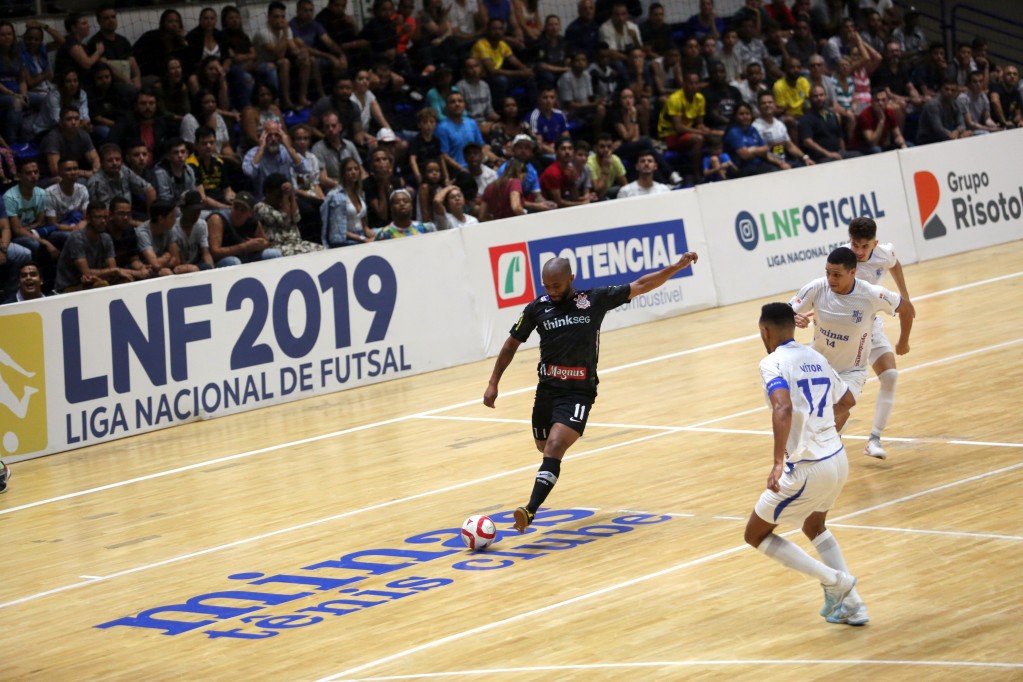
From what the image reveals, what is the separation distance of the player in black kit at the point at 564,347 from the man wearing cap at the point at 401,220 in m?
8.24

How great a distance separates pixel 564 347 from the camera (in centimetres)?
1052

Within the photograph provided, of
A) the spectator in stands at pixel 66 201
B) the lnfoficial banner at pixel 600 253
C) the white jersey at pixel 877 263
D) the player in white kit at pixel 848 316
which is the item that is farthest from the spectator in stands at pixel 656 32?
the player in white kit at pixel 848 316

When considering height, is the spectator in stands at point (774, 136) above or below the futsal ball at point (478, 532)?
above

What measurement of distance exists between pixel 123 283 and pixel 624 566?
9.42 meters

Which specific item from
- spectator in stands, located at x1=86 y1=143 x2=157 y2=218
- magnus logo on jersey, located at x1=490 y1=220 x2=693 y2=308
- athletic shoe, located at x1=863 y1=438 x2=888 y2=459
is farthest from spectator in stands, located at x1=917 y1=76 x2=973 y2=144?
athletic shoe, located at x1=863 y1=438 x2=888 y2=459

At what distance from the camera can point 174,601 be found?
9.41 metres

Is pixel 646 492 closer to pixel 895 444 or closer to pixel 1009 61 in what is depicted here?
pixel 895 444

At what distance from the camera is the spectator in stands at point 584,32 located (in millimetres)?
25594

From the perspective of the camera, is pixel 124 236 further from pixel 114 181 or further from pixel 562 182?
pixel 562 182

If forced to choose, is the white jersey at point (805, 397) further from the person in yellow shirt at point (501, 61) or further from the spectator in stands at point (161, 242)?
the person in yellow shirt at point (501, 61)

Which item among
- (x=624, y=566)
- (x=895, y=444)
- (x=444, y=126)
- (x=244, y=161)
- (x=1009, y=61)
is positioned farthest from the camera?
(x=1009, y=61)

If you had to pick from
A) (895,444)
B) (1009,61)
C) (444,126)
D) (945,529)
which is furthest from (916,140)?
(945,529)

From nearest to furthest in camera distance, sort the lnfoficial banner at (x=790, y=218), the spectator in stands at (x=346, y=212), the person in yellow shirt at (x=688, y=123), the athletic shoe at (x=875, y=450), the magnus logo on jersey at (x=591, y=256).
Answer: the athletic shoe at (x=875, y=450), the spectator in stands at (x=346, y=212), the magnus logo on jersey at (x=591, y=256), the lnfoficial banner at (x=790, y=218), the person in yellow shirt at (x=688, y=123)

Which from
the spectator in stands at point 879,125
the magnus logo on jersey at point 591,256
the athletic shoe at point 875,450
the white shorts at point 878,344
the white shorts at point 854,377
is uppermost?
the spectator in stands at point 879,125
